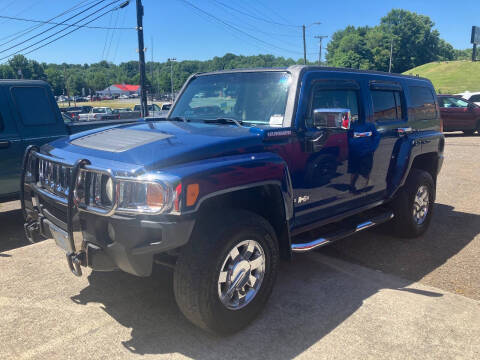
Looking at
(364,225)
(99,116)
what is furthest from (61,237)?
(99,116)

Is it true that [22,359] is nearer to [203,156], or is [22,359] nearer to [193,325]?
[193,325]

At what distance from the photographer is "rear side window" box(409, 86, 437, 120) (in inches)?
208

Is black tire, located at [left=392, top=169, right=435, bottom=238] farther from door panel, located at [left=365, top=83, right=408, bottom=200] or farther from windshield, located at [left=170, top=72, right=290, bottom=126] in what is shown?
windshield, located at [left=170, top=72, right=290, bottom=126]

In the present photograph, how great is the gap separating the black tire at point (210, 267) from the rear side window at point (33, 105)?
13.2 ft

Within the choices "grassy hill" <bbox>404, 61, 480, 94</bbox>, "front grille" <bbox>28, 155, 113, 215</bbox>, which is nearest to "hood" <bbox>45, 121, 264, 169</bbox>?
"front grille" <bbox>28, 155, 113, 215</bbox>

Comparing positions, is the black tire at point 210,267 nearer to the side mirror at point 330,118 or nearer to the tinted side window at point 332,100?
the side mirror at point 330,118

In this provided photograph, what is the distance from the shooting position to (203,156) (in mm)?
2914

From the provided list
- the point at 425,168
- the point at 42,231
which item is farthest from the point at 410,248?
the point at 42,231

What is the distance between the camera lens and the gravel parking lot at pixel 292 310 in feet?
9.65

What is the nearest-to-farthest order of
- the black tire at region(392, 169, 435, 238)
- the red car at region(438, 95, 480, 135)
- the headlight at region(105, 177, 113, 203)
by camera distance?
the headlight at region(105, 177, 113, 203), the black tire at region(392, 169, 435, 238), the red car at region(438, 95, 480, 135)

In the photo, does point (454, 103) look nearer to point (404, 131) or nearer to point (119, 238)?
point (404, 131)

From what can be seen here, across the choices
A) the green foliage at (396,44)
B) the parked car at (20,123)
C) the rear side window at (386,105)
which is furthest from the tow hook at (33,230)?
the green foliage at (396,44)

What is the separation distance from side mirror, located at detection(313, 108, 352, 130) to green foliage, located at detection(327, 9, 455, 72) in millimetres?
130300

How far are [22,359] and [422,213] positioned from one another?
465 cm
